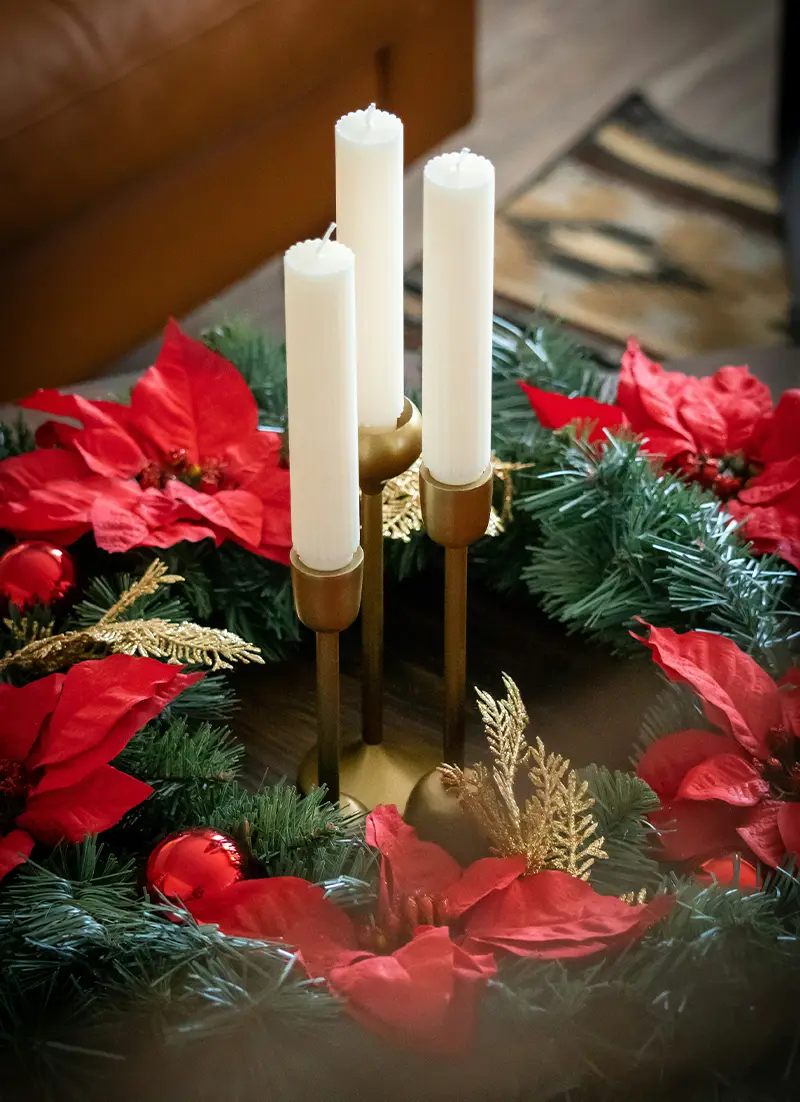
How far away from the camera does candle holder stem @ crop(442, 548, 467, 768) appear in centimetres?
61

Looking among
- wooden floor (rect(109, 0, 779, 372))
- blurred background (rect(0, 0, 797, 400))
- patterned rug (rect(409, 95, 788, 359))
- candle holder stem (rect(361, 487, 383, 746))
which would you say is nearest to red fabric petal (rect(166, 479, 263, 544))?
candle holder stem (rect(361, 487, 383, 746))

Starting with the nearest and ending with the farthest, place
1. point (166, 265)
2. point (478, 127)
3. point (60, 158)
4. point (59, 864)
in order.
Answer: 1. point (59, 864)
2. point (60, 158)
3. point (166, 265)
4. point (478, 127)

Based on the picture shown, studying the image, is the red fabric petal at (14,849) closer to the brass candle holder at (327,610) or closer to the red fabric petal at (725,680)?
the brass candle holder at (327,610)

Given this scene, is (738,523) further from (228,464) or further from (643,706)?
A: (228,464)

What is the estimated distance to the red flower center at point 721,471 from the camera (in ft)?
2.55

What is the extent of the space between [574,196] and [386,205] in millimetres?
1528

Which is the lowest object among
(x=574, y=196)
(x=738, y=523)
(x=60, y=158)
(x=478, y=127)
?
Result: (x=738, y=523)

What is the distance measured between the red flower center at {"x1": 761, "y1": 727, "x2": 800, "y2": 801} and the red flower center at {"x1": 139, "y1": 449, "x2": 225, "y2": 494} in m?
0.35

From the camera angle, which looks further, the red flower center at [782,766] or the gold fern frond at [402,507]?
the gold fern frond at [402,507]

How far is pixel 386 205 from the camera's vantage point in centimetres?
55

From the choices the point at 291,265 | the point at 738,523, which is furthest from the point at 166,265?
the point at 291,265

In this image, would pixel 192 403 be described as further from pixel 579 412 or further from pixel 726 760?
pixel 726 760

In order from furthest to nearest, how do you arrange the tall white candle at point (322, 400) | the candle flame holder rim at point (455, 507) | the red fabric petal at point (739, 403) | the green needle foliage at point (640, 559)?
the red fabric petal at point (739, 403)
the green needle foliage at point (640, 559)
the candle flame holder rim at point (455, 507)
the tall white candle at point (322, 400)

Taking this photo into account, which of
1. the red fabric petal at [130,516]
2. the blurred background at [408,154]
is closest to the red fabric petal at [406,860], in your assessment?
the red fabric petal at [130,516]
